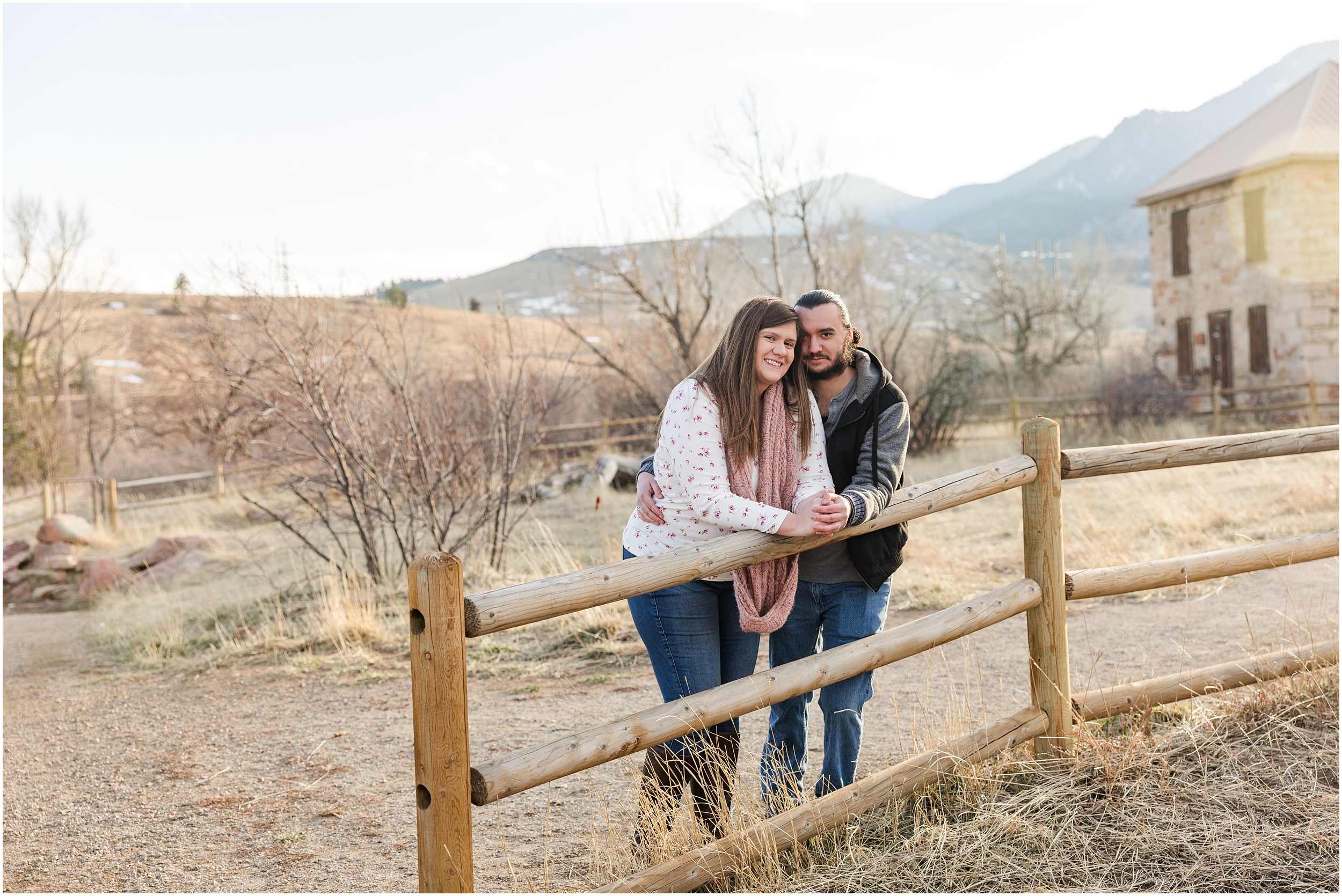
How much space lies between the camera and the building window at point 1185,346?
22672mm

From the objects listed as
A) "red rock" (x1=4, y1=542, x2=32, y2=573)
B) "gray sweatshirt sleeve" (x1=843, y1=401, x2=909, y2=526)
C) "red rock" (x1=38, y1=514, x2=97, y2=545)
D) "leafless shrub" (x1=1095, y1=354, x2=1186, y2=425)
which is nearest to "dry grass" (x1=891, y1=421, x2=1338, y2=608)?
"gray sweatshirt sleeve" (x1=843, y1=401, x2=909, y2=526)

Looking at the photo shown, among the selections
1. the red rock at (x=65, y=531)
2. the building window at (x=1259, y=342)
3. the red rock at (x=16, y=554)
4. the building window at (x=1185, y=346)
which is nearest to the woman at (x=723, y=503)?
the red rock at (x=16, y=554)

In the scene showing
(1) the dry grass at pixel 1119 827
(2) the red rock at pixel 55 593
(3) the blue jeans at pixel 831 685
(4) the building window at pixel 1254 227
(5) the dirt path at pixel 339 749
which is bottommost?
(2) the red rock at pixel 55 593

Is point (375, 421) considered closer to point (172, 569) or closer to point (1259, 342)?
point (172, 569)

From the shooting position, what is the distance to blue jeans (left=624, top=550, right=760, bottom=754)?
2836 millimetres

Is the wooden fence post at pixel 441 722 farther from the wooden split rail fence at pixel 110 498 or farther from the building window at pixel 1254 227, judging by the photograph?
the building window at pixel 1254 227

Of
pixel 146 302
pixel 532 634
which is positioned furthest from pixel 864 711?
pixel 146 302

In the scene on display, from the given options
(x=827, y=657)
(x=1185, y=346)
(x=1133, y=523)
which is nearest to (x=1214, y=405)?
(x=1185, y=346)

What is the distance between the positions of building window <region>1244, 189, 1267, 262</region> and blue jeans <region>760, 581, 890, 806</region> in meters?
21.7

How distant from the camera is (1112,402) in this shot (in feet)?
58.3

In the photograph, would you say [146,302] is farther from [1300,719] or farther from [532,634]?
[1300,719]

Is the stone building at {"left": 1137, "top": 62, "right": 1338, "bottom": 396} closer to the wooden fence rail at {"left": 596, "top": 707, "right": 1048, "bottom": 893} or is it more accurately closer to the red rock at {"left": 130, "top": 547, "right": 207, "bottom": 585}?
the wooden fence rail at {"left": 596, "top": 707, "right": 1048, "bottom": 893}

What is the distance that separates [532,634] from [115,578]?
628cm

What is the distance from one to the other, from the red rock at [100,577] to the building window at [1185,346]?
22555 millimetres
